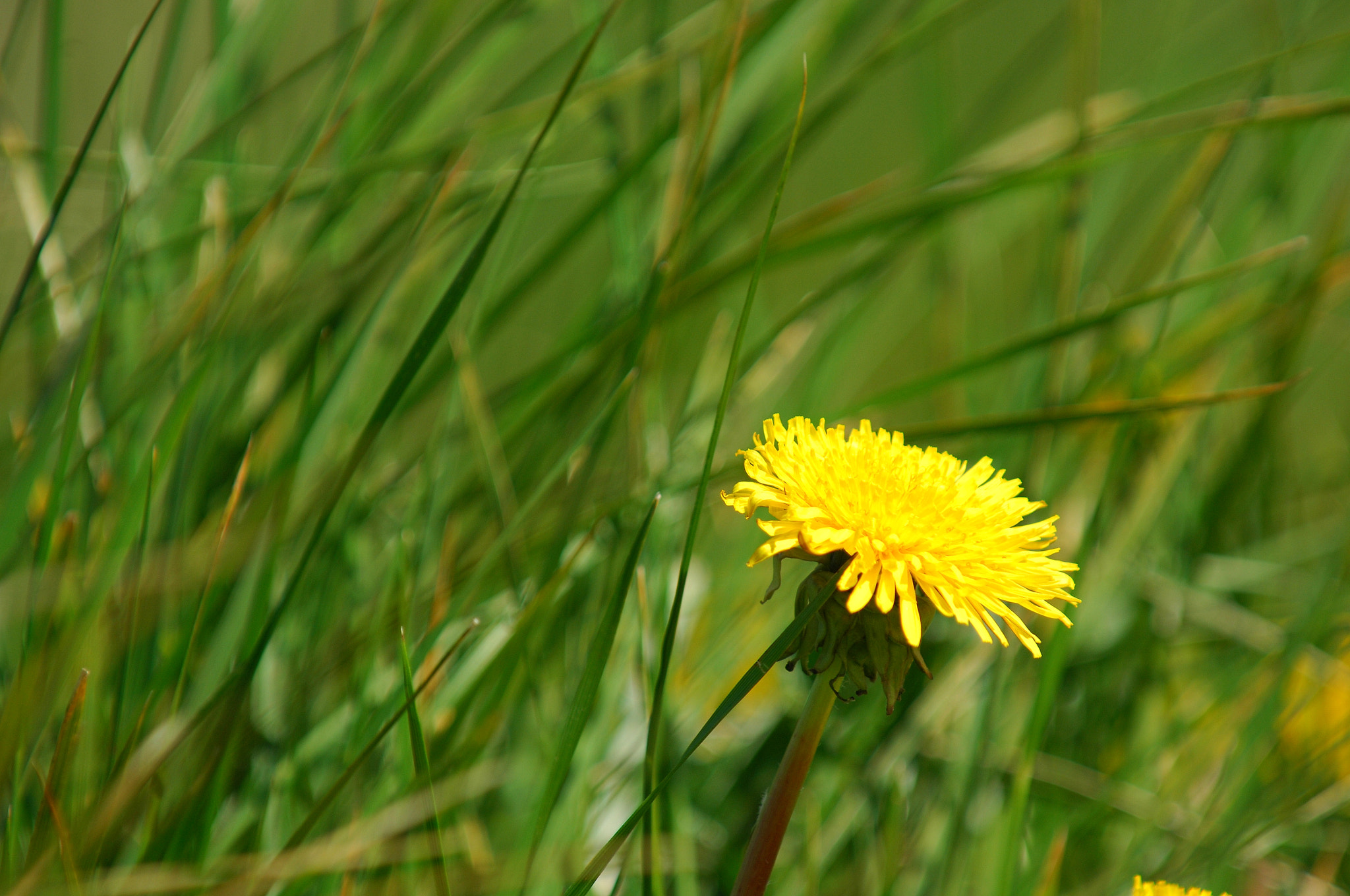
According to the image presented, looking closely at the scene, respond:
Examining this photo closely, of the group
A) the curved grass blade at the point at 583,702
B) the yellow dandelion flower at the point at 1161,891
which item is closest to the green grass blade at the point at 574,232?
the curved grass blade at the point at 583,702

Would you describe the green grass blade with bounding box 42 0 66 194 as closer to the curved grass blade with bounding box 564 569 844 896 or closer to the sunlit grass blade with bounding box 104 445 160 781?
the sunlit grass blade with bounding box 104 445 160 781

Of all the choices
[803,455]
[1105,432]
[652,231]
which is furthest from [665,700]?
[1105,432]

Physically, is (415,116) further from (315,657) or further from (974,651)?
(974,651)

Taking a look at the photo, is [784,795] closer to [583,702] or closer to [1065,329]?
[583,702]

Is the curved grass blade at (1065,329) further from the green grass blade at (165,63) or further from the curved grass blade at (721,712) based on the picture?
the green grass blade at (165,63)

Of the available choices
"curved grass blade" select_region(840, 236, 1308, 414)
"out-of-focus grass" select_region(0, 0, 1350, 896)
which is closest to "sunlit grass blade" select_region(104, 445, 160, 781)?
"out-of-focus grass" select_region(0, 0, 1350, 896)
